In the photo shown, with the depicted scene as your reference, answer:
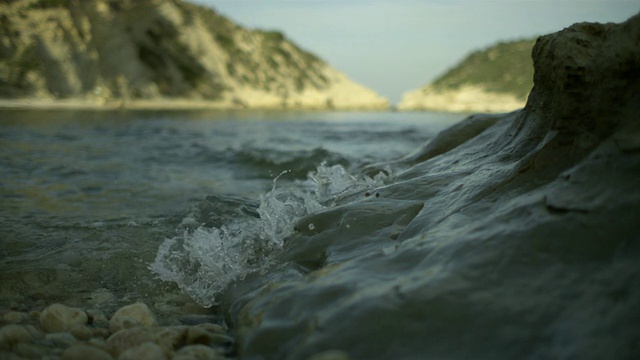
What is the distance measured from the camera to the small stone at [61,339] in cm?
202

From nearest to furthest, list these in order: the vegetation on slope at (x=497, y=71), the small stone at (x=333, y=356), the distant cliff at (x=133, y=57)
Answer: the small stone at (x=333, y=356)
the distant cliff at (x=133, y=57)
the vegetation on slope at (x=497, y=71)

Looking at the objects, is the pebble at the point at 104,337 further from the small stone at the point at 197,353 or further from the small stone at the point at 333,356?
the small stone at the point at 333,356

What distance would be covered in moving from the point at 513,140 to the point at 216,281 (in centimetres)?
192

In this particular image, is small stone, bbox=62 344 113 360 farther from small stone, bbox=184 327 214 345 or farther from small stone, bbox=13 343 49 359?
small stone, bbox=184 327 214 345

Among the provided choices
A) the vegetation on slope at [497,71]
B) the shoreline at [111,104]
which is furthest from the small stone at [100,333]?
the vegetation on slope at [497,71]

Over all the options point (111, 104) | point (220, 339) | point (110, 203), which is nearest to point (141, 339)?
point (220, 339)

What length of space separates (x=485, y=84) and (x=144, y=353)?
317ft

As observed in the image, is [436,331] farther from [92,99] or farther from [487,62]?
[487,62]

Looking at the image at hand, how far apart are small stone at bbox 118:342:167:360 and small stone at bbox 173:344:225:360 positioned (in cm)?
6

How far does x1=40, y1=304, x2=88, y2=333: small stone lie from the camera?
221 cm

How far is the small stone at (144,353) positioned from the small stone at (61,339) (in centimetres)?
41

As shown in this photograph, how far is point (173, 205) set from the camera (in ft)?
16.7

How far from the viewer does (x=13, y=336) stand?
1.96 meters

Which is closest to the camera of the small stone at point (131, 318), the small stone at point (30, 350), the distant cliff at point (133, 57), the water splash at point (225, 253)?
the small stone at point (30, 350)
